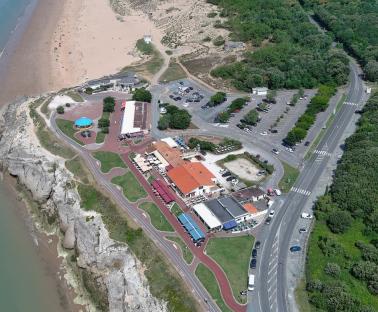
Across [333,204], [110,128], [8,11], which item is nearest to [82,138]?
[110,128]

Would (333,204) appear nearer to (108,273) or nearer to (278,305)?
(278,305)

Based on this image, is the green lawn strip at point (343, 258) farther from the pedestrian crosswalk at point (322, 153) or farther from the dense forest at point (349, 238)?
the pedestrian crosswalk at point (322, 153)

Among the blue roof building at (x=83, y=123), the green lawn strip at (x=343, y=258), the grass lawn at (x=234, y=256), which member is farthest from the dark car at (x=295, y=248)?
the blue roof building at (x=83, y=123)

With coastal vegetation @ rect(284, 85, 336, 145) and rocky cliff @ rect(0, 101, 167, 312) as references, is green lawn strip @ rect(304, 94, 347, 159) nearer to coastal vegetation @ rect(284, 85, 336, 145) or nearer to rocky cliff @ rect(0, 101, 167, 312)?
coastal vegetation @ rect(284, 85, 336, 145)

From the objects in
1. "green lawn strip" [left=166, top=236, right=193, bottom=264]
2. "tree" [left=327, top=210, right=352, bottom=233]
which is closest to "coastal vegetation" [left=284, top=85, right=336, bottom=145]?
"tree" [left=327, top=210, right=352, bottom=233]

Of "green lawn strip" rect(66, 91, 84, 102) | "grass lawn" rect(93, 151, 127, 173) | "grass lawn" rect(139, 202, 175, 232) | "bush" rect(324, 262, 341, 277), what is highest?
"bush" rect(324, 262, 341, 277)

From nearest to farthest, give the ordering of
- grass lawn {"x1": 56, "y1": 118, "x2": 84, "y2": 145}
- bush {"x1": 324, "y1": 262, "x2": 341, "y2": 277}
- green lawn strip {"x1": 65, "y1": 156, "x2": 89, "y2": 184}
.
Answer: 1. bush {"x1": 324, "y1": 262, "x2": 341, "y2": 277}
2. green lawn strip {"x1": 65, "y1": 156, "x2": 89, "y2": 184}
3. grass lawn {"x1": 56, "y1": 118, "x2": 84, "y2": 145}

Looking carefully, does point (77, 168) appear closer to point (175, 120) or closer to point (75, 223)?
point (75, 223)

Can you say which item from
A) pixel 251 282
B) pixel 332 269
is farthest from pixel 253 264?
pixel 332 269
